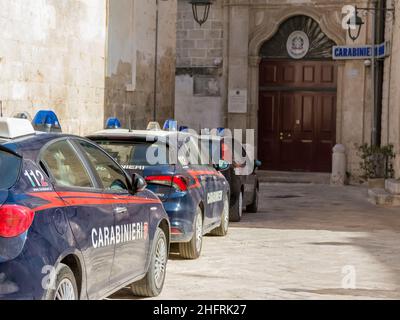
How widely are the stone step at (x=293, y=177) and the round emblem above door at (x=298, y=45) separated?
11.9 feet

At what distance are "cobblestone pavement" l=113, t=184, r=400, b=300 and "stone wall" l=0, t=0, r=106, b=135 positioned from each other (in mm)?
3747

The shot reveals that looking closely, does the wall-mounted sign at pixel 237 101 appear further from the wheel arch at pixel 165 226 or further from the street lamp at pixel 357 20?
the wheel arch at pixel 165 226

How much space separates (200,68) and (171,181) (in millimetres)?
20107

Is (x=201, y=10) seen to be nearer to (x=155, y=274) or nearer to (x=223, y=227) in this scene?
(x=223, y=227)

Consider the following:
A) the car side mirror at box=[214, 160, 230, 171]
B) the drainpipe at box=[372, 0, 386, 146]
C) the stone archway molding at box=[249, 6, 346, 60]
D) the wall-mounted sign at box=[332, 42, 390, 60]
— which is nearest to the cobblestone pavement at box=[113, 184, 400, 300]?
the car side mirror at box=[214, 160, 230, 171]

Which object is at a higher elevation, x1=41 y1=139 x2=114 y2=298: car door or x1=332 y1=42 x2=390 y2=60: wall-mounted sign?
x1=332 y1=42 x2=390 y2=60: wall-mounted sign

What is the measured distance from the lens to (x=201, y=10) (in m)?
30.1

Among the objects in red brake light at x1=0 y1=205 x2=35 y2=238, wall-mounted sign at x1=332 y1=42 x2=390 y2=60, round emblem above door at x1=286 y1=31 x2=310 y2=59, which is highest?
round emblem above door at x1=286 y1=31 x2=310 y2=59

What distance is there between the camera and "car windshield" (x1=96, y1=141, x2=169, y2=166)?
10.6m

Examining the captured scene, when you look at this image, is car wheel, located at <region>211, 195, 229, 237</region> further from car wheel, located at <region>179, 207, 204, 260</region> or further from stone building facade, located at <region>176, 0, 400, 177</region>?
stone building facade, located at <region>176, 0, 400, 177</region>

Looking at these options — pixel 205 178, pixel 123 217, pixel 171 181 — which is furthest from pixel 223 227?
pixel 123 217

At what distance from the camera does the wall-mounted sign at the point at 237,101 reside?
30000mm
